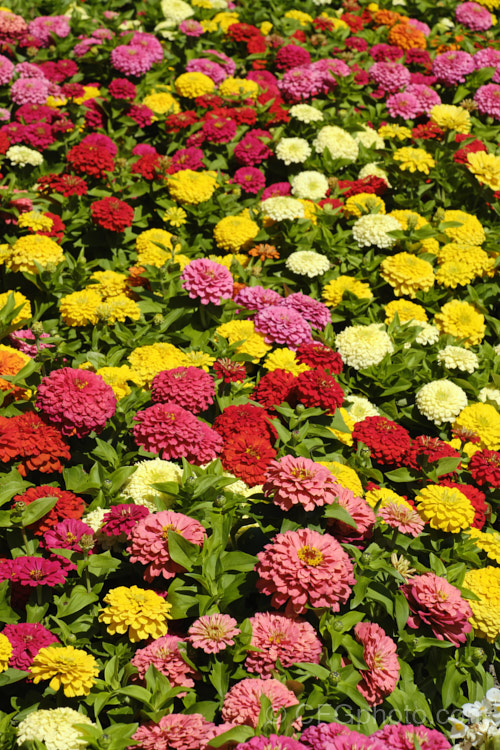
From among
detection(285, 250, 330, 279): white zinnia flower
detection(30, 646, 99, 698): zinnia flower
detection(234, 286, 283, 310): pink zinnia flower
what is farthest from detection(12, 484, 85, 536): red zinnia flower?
detection(285, 250, 330, 279): white zinnia flower

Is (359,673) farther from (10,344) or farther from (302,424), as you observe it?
(10,344)

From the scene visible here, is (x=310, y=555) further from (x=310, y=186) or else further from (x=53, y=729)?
(x=310, y=186)

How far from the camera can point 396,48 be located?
5.98m

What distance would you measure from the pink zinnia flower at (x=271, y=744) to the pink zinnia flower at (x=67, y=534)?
913 mm

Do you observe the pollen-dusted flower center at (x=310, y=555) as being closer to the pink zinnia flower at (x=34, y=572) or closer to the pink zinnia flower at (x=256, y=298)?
the pink zinnia flower at (x=34, y=572)

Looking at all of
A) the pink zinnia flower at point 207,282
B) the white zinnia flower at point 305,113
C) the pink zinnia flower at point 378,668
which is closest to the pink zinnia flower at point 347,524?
the pink zinnia flower at point 378,668

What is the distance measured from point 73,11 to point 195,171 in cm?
235

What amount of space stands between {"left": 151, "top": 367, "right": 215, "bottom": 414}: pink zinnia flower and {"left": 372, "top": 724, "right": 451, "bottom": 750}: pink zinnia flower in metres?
1.38

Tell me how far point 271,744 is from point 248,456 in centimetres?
118

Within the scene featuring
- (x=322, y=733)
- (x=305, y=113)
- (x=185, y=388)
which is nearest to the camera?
(x=322, y=733)

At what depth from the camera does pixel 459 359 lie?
367cm

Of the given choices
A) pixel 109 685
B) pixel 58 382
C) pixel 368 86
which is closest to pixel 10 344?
pixel 58 382

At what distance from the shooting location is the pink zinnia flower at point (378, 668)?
228 cm

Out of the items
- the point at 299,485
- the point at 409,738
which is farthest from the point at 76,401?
the point at 409,738
